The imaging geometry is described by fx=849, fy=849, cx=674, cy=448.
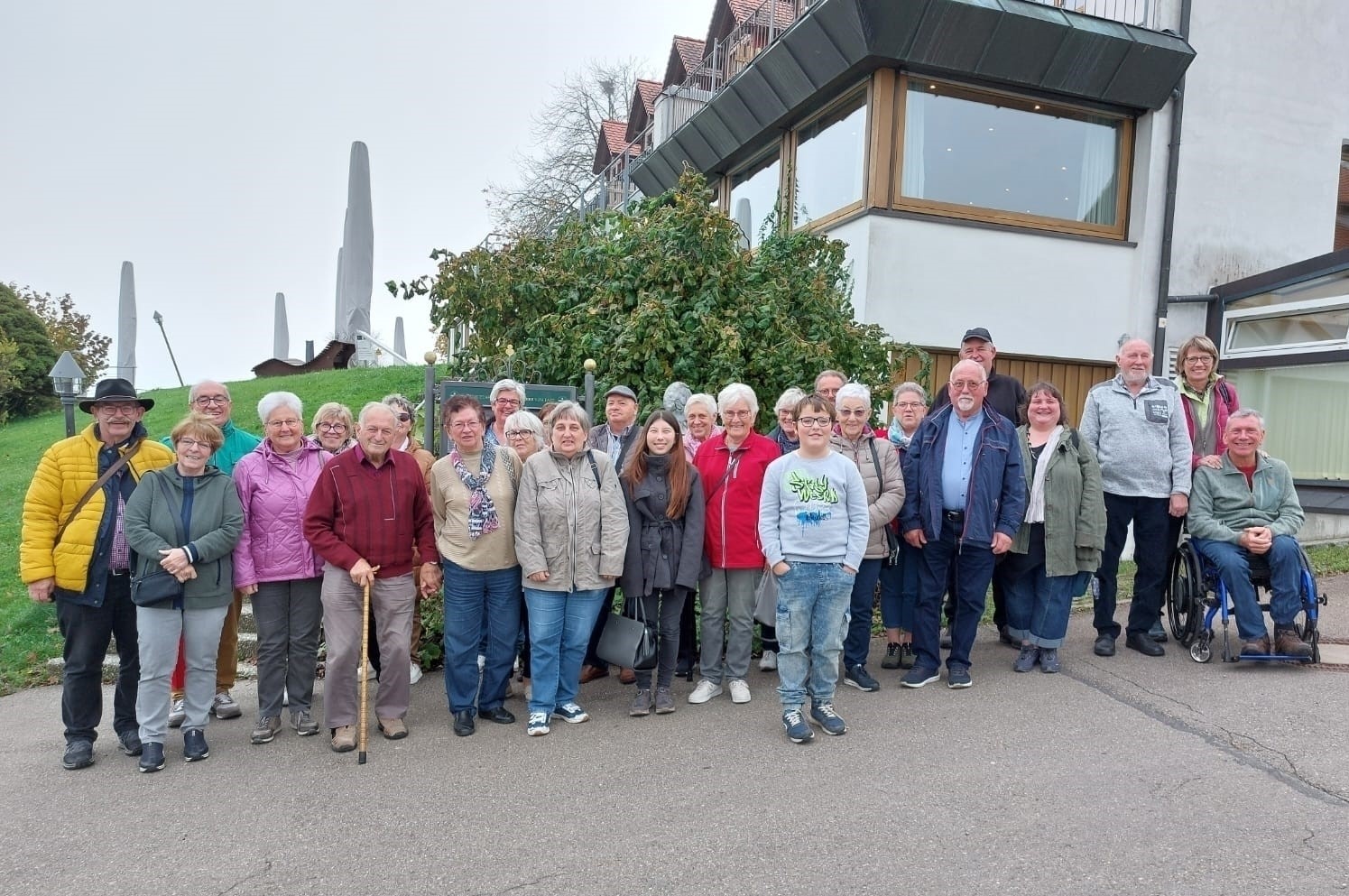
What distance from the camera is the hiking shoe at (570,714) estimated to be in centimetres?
479

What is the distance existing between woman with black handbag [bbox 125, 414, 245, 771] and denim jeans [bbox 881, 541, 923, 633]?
3.89 m

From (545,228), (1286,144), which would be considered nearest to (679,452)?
(1286,144)

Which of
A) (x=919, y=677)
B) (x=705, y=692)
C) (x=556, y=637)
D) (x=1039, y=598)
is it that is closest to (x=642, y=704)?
(x=705, y=692)

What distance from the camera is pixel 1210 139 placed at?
10.5m

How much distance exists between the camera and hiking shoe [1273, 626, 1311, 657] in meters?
5.19

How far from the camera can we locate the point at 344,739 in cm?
443

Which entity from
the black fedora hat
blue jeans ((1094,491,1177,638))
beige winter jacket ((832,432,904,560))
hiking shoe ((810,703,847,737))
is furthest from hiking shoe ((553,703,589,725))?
blue jeans ((1094,491,1177,638))

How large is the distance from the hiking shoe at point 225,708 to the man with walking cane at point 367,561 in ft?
3.12

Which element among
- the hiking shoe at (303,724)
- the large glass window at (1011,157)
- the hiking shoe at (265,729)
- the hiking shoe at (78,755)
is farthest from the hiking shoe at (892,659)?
the large glass window at (1011,157)

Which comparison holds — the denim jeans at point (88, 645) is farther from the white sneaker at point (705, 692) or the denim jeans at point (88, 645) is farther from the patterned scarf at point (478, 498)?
the white sneaker at point (705, 692)

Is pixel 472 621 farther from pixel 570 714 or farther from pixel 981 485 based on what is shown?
pixel 981 485

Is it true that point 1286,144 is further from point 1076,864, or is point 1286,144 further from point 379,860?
point 379,860

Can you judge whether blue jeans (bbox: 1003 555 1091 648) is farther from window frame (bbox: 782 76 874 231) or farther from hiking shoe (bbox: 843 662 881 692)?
window frame (bbox: 782 76 874 231)

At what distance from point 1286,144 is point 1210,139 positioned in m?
1.19
